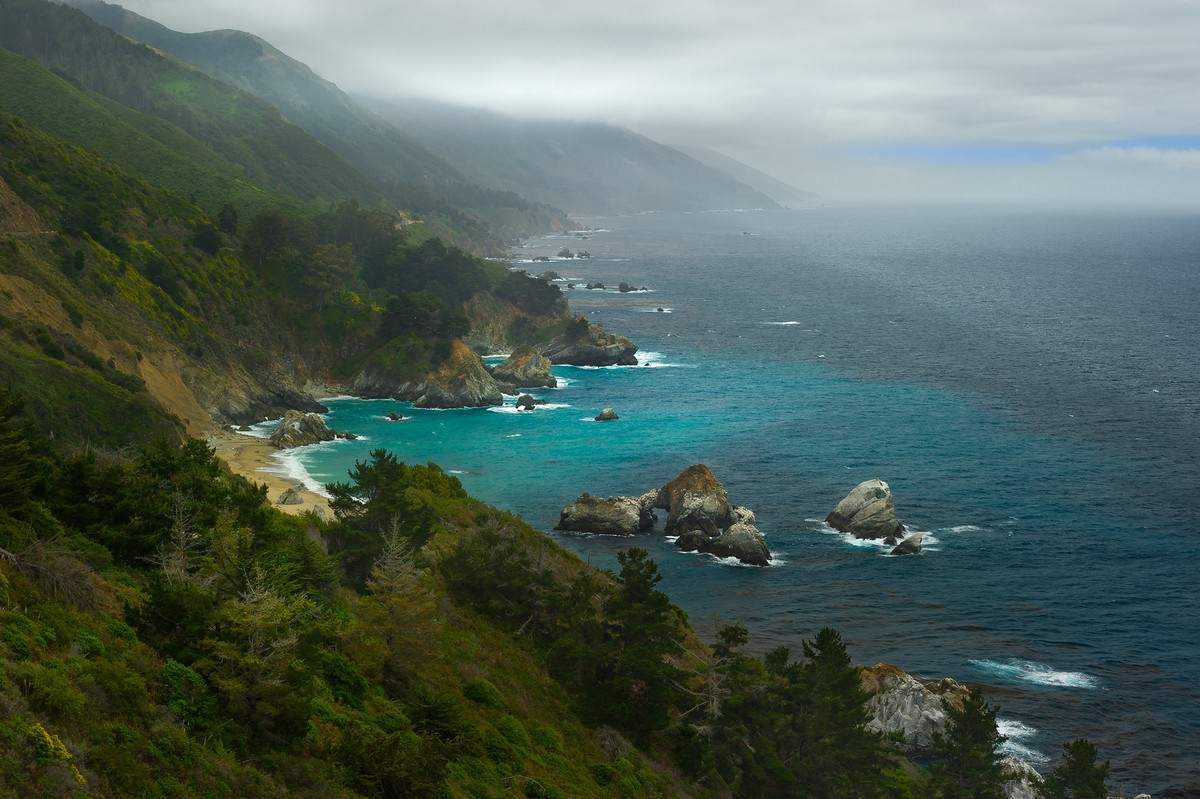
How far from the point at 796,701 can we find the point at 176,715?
2811cm

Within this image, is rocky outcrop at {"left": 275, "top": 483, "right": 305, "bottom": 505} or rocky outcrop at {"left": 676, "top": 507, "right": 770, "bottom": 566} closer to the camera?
rocky outcrop at {"left": 676, "top": 507, "right": 770, "bottom": 566}

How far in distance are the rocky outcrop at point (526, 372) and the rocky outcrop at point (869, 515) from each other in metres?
62.2

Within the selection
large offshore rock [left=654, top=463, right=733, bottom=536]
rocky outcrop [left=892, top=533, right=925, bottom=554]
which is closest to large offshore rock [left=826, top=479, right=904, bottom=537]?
rocky outcrop [left=892, top=533, right=925, bottom=554]

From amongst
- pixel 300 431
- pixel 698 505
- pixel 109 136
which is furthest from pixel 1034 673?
pixel 109 136

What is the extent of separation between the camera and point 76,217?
10200cm

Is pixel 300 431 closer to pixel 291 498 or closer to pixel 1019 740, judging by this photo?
pixel 291 498

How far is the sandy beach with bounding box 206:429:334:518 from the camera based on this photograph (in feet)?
238

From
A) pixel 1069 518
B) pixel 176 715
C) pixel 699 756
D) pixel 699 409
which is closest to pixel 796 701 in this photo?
pixel 699 756

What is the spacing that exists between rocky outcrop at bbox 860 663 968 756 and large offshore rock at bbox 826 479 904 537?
2433 cm

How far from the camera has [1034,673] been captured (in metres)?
56.0

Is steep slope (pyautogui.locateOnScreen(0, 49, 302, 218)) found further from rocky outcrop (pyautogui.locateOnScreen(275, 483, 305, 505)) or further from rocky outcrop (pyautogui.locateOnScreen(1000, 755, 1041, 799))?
rocky outcrop (pyautogui.locateOnScreen(1000, 755, 1041, 799))

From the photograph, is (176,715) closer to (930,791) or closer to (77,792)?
(77,792)

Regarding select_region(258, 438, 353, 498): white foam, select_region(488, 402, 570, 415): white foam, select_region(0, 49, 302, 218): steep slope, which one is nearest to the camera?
select_region(258, 438, 353, 498): white foam

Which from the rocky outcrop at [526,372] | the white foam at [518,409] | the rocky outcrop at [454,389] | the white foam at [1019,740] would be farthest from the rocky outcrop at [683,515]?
the rocky outcrop at [526,372]
